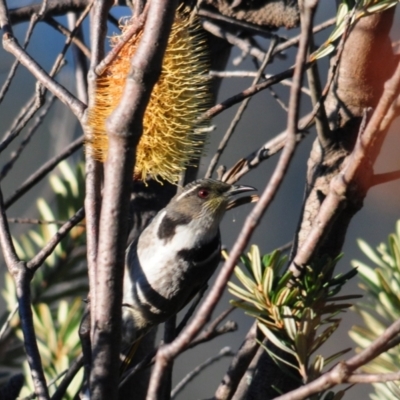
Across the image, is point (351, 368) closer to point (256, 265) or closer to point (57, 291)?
point (256, 265)

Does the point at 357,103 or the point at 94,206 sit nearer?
the point at 94,206

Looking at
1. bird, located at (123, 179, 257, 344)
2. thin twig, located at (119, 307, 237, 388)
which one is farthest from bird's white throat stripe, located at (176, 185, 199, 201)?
thin twig, located at (119, 307, 237, 388)

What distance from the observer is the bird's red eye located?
83.9 inches

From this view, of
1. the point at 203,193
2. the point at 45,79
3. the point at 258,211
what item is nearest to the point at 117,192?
the point at 258,211

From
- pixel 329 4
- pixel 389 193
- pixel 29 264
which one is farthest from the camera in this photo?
pixel 329 4

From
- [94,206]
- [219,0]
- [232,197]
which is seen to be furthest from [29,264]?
[219,0]

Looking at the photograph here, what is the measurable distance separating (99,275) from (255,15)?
1.40m

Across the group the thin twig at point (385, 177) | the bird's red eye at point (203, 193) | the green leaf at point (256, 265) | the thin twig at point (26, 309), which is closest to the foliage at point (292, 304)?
the green leaf at point (256, 265)

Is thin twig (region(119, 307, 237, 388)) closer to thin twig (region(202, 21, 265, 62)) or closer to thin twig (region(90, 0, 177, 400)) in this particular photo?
thin twig (region(90, 0, 177, 400))

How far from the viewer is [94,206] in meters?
1.18

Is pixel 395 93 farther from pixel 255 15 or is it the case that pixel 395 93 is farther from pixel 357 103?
pixel 255 15

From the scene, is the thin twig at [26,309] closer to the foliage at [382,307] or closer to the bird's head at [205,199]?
the foliage at [382,307]

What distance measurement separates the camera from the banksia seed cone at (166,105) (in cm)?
120

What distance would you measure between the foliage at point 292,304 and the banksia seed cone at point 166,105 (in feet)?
0.80
